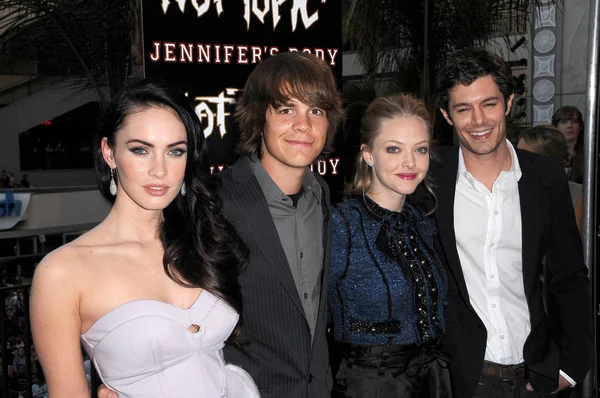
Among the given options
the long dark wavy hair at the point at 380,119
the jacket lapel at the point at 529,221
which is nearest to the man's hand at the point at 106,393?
the long dark wavy hair at the point at 380,119

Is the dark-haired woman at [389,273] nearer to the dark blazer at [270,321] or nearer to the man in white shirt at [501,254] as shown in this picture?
the man in white shirt at [501,254]

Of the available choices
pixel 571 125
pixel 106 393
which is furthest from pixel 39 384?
pixel 106 393

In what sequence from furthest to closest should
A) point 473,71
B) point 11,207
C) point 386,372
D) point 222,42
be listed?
point 11,207 → point 222,42 → point 473,71 → point 386,372

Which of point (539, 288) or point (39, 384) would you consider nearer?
point (539, 288)

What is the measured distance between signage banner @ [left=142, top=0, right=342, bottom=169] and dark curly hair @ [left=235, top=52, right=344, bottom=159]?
1569 millimetres

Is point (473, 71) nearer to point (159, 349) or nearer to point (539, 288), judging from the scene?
point (539, 288)

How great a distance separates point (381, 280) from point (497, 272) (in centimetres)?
57

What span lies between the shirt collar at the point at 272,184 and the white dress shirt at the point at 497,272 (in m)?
0.67

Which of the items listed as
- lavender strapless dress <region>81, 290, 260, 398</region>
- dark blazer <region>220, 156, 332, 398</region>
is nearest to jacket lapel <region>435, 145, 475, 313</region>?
dark blazer <region>220, 156, 332, 398</region>

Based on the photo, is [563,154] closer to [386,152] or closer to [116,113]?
[386,152]

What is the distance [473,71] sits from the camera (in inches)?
119

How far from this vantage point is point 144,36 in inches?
165

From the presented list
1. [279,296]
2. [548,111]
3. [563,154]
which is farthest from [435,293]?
[548,111]

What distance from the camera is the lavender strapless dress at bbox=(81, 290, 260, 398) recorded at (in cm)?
202
